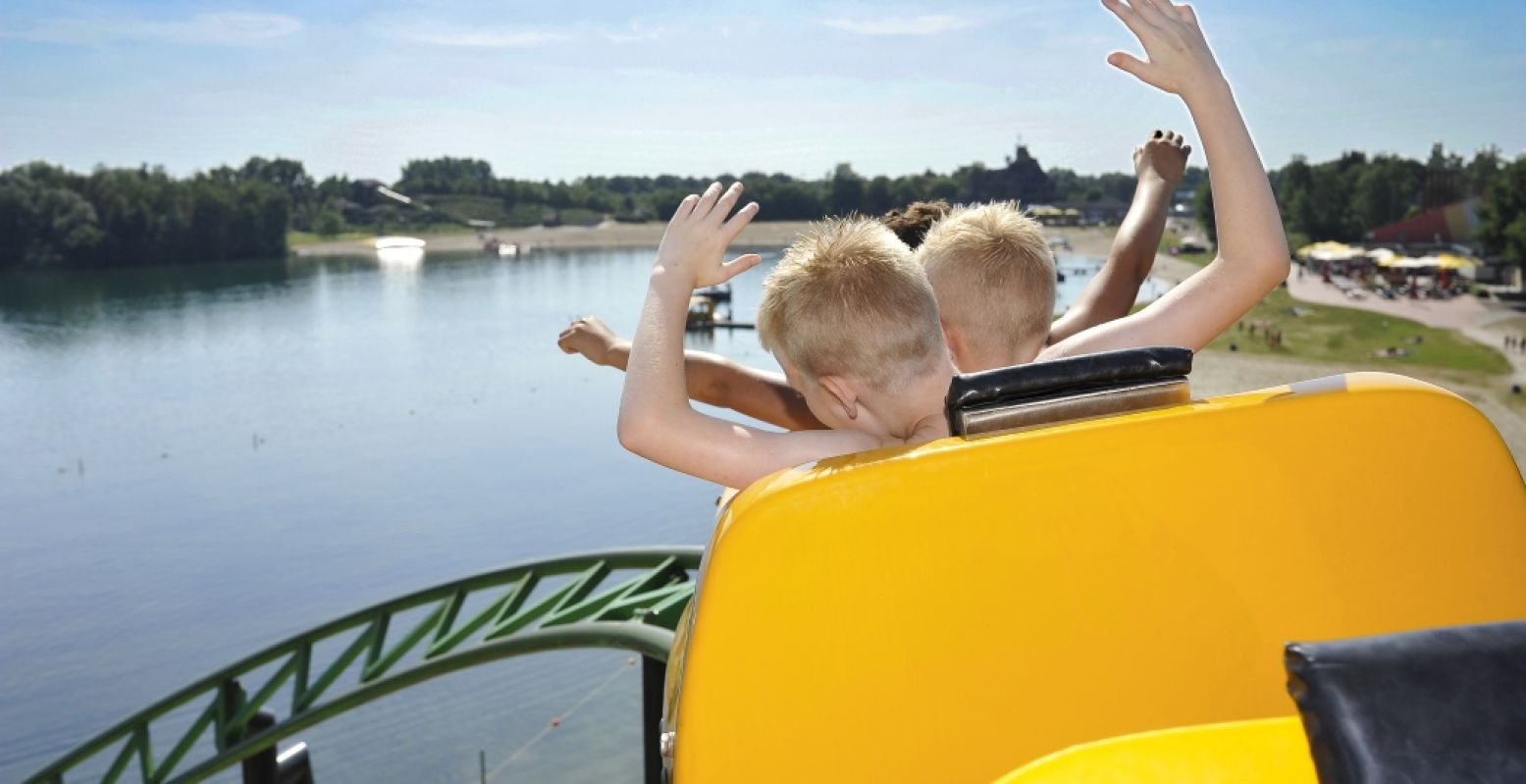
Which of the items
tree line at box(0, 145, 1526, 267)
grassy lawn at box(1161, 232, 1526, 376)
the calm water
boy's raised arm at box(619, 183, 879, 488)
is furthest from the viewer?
tree line at box(0, 145, 1526, 267)

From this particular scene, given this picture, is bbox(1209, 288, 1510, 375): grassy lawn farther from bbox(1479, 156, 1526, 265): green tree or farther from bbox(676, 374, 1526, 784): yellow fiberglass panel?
bbox(676, 374, 1526, 784): yellow fiberglass panel

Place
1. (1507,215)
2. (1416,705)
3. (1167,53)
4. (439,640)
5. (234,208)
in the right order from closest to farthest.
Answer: (1416,705) → (1167,53) → (439,640) → (1507,215) → (234,208)

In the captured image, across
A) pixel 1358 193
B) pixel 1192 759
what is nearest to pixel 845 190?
pixel 1192 759

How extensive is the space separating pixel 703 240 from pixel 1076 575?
2.27 feet

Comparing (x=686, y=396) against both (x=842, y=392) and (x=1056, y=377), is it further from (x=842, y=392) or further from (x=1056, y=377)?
(x=1056, y=377)

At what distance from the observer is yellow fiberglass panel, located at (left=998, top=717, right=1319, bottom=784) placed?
115 cm

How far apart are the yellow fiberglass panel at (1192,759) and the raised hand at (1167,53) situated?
3.19 feet

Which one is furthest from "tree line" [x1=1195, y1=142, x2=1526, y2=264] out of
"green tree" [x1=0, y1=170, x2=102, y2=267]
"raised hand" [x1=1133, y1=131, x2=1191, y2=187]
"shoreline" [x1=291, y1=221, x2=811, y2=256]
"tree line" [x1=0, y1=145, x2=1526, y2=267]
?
"green tree" [x1=0, y1=170, x2=102, y2=267]

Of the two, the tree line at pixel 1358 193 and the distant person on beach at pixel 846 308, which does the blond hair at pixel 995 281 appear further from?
the tree line at pixel 1358 193

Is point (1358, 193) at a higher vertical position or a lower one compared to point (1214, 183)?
higher

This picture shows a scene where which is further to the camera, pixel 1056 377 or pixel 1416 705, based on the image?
pixel 1056 377

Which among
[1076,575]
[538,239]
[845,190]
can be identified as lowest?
[538,239]

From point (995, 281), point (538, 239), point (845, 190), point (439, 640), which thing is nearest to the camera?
point (995, 281)

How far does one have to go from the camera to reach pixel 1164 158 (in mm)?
2463
